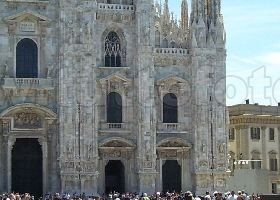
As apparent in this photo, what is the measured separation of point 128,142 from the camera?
152 feet

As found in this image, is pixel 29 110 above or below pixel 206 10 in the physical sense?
below

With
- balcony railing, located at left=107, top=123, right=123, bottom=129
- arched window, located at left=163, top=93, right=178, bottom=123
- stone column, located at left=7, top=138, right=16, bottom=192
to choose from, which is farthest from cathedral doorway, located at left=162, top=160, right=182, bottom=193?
stone column, located at left=7, top=138, right=16, bottom=192

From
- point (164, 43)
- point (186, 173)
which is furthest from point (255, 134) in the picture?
point (164, 43)

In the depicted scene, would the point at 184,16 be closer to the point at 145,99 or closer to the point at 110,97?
the point at 145,99

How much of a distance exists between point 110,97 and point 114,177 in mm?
5060

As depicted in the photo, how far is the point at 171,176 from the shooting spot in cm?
4812

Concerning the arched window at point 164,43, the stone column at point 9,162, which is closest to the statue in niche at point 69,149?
the stone column at point 9,162

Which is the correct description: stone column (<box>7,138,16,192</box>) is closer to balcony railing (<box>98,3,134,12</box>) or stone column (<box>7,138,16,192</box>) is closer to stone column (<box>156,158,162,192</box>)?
stone column (<box>156,158,162,192</box>)

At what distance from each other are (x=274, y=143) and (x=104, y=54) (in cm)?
2919

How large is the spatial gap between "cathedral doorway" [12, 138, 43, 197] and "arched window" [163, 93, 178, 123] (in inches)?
330

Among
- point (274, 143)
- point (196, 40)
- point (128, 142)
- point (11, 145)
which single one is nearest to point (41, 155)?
point (11, 145)

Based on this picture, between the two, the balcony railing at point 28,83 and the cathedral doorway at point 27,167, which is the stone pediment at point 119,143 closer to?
the cathedral doorway at point 27,167

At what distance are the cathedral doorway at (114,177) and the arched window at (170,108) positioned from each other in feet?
13.8

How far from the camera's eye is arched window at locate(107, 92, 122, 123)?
154 feet
